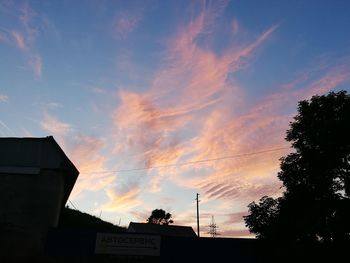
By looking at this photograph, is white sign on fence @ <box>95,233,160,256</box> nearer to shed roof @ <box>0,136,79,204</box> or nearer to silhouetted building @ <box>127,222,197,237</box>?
shed roof @ <box>0,136,79,204</box>

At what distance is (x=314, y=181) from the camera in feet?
73.9

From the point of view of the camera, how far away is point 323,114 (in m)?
24.2

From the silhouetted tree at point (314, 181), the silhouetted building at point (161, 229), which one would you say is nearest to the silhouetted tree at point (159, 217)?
the silhouetted building at point (161, 229)

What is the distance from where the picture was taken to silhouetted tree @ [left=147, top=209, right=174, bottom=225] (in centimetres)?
9194

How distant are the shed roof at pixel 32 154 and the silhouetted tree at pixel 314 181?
12.7 metres

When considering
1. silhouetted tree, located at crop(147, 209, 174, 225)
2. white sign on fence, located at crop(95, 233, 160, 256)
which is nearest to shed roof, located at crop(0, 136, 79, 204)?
white sign on fence, located at crop(95, 233, 160, 256)

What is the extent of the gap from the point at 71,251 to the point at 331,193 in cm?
1625

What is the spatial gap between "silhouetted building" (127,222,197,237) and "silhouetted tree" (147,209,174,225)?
26.9 meters

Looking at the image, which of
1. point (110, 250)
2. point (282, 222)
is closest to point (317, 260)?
point (282, 222)

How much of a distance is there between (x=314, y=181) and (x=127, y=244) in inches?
502

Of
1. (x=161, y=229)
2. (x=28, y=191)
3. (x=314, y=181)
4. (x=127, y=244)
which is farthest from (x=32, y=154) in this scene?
(x=161, y=229)

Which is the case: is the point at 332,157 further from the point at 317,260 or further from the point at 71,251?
the point at 71,251

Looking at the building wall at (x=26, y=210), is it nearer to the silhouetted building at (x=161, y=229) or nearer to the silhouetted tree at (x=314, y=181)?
the silhouetted tree at (x=314, y=181)

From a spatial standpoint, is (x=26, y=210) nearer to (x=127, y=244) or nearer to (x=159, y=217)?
(x=127, y=244)
